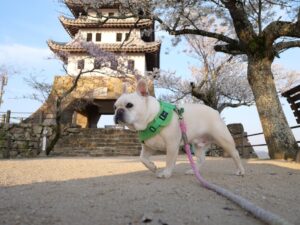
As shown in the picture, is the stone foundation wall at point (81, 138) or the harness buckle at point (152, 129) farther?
the stone foundation wall at point (81, 138)

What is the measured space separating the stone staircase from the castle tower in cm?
383

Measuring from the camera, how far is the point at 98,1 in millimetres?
11453

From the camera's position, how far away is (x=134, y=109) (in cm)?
330

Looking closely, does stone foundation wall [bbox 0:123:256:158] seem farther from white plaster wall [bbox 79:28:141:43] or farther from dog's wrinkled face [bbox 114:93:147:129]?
dog's wrinkled face [bbox 114:93:147:129]

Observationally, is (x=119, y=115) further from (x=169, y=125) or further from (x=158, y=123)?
(x=169, y=125)

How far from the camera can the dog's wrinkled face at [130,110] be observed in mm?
3246

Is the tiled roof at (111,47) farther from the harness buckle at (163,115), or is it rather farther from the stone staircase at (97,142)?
the harness buckle at (163,115)

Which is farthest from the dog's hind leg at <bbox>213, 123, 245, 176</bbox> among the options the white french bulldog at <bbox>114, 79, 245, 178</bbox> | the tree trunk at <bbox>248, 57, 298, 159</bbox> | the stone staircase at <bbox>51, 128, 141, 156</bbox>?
the stone staircase at <bbox>51, 128, 141, 156</bbox>

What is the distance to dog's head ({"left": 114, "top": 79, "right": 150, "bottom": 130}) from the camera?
3250 mm

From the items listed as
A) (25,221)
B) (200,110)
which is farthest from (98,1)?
(25,221)

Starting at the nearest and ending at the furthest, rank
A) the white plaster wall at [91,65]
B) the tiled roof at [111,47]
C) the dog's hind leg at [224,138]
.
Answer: the dog's hind leg at [224,138]
the tiled roof at [111,47]
the white plaster wall at [91,65]

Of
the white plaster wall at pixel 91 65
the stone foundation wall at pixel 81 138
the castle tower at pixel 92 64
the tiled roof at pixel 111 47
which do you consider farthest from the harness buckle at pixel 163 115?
the white plaster wall at pixel 91 65

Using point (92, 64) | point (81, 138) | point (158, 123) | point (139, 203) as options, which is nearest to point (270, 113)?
point (158, 123)

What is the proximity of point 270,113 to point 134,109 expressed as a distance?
5.22m
